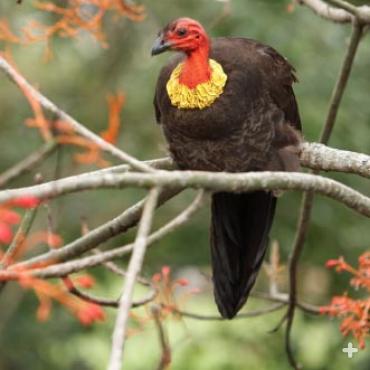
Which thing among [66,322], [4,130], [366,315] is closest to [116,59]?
[4,130]

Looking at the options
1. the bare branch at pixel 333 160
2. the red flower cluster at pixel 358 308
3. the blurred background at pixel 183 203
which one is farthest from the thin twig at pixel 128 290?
the blurred background at pixel 183 203

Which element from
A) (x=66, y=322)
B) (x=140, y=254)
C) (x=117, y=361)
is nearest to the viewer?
(x=117, y=361)

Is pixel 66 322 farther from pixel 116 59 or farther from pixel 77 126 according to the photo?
pixel 77 126

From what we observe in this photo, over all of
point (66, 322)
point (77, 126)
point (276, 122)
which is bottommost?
point (66, 322)

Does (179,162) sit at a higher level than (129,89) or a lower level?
higher

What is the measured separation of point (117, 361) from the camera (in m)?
1.84

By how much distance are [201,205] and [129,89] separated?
4.55m

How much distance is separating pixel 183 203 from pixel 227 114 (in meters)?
2.66

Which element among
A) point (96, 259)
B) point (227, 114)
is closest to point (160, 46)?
point (227, 114)

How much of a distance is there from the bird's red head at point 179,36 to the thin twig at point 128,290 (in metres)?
1.68

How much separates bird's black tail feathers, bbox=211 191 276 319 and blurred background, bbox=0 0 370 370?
1.47 meters

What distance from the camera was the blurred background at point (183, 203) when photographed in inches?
233

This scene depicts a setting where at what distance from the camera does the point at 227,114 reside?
3.90 m

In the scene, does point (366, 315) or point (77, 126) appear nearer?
point (77, 126)
